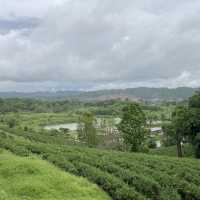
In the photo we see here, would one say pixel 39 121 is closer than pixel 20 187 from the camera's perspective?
No

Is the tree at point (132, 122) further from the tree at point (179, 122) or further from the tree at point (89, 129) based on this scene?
the tree at point (89, 129)

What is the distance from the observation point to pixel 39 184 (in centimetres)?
2228

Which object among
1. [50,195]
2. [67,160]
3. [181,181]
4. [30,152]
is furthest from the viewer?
[30,152]

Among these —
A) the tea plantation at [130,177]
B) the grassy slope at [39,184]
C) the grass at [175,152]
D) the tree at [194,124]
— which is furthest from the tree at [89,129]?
the grassy slope at [39,184]

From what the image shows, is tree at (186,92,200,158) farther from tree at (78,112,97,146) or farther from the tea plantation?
tree at (78,112,97,146)

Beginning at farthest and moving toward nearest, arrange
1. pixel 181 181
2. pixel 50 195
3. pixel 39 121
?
pixel 39 121 → pixel 181 181 → pixel 50 195

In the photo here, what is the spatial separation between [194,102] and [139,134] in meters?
11.0

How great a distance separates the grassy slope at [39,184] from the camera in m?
21.2

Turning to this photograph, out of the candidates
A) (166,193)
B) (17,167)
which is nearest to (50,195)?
(17,167)

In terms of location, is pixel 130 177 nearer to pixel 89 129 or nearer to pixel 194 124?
pixel 194 124

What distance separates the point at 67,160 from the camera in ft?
104

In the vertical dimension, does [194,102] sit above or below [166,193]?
above

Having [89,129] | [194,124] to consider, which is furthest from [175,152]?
[89,129]

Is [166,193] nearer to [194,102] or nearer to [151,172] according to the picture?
[151,172]
